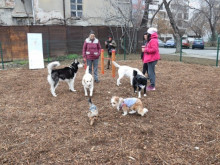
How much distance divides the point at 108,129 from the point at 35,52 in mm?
8876

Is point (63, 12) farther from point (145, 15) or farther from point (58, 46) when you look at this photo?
point (145, 15)

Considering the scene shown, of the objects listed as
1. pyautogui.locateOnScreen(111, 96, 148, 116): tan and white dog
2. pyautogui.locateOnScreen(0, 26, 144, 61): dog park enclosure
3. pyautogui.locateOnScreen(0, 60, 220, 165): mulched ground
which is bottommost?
pyautogui.locateOnScreen(0, 60, 220, 165): mulched ground

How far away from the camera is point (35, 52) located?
37.1ft

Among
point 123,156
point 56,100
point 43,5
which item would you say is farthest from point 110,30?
point 123,156

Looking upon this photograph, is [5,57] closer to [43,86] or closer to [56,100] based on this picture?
[43,86]

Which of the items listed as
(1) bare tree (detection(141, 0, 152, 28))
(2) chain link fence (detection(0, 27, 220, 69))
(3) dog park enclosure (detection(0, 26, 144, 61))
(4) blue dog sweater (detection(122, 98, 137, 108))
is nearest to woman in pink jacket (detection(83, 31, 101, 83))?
(4) blue dog sweater (detection(122, 98, 137, 108))

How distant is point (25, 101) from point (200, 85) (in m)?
5.74

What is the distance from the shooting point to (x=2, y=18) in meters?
15.4

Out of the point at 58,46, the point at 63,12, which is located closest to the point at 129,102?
the point at 58,46

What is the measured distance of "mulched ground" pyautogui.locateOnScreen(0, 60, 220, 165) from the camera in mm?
3057

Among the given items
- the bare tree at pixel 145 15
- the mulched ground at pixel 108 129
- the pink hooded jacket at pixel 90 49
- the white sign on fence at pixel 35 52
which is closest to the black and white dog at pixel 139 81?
the mulched ground at pixel 108 129

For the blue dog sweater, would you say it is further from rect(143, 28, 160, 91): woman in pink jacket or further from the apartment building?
the apartment building

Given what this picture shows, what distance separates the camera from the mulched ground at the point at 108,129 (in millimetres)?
3057

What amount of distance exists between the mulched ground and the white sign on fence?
4622mm
